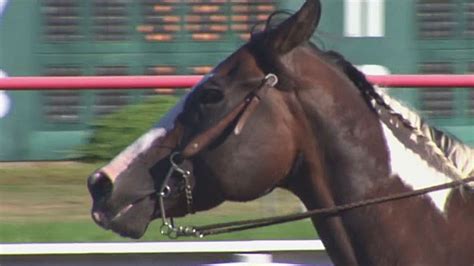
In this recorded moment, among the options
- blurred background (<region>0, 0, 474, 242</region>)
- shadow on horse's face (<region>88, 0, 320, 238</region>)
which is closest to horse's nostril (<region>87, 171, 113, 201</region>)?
shadow on horse's face (<region>88, 0, 320, 238</region>)

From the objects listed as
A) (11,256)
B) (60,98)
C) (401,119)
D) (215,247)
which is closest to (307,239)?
(215,247)

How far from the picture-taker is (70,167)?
23.1ft

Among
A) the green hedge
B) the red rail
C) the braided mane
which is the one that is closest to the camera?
the braided mane

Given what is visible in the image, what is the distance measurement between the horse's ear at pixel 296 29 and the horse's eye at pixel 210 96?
0.20m


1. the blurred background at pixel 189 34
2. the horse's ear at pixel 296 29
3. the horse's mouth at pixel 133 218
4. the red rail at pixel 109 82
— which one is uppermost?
the horse's ear at pixel 296 29

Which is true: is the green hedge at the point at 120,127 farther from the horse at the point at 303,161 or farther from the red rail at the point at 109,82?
the horse at the point at 303,161

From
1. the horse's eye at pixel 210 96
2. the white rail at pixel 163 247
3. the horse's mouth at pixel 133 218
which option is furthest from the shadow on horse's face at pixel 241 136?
the white rail at pixel 163 247

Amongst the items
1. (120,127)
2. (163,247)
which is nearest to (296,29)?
(163,247)

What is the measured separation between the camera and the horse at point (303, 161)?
384cm

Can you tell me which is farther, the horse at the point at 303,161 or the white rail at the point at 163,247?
the white rail at the point at 163,247

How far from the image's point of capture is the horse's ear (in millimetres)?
3809

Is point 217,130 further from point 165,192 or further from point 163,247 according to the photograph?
point 163,247

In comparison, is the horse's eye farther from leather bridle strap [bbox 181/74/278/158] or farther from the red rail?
the red rail

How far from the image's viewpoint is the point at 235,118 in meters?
3.84
